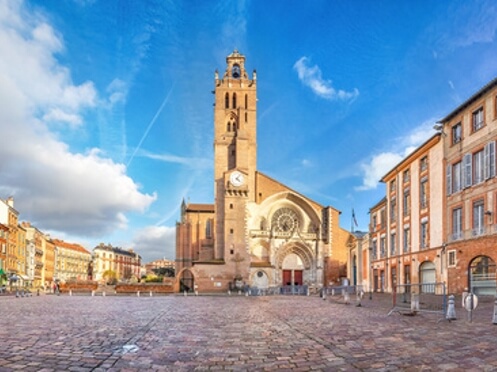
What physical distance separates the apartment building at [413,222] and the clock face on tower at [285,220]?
1803 cm

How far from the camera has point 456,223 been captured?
91.7 feet

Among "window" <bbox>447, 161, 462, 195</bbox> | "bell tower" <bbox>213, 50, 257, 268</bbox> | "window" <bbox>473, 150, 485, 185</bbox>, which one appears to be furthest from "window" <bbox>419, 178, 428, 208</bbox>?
"bell tower" <bbox>213, 50, 257, 268</bbox>

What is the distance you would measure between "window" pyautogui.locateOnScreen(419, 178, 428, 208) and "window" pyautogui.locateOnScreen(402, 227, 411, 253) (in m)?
3.28

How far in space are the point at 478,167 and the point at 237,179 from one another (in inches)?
1337

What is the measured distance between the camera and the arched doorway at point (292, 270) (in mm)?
60344

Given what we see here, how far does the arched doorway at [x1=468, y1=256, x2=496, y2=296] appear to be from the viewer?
23.6 meters

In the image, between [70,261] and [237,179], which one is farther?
[70,261]

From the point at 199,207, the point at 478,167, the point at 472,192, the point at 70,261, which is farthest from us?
the point at 70,261

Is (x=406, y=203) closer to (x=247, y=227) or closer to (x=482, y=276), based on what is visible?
(x=482, y=276)

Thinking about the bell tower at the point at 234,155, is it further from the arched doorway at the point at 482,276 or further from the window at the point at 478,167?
the window at the point at 478,167

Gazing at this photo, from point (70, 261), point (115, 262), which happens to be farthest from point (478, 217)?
point (115, 262)

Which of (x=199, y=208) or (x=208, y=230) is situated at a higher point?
(x=199, y=208)

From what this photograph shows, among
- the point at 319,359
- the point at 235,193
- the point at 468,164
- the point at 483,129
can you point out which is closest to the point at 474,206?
the point at 468,164

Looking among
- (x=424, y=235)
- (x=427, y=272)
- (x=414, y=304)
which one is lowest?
(x=427, y=272)
